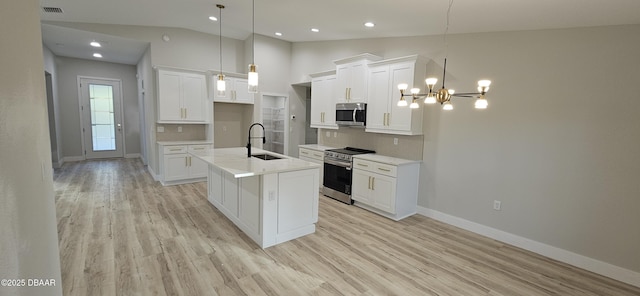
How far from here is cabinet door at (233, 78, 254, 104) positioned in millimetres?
6109

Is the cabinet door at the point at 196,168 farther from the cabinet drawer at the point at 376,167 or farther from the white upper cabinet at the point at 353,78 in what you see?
the cabinet drawer at the point at 376,167

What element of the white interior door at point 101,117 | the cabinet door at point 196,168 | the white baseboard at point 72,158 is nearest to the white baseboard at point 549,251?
the cabinet door at point 196,168

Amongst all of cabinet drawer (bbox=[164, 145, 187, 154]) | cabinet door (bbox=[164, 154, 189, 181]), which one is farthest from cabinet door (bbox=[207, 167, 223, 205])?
cabinet drawer (bbox=[164, 145, 187, 154])

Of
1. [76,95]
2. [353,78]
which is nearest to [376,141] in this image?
[353,78]

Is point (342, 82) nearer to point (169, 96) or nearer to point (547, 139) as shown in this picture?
point (547, 139)

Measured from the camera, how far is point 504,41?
3.37m

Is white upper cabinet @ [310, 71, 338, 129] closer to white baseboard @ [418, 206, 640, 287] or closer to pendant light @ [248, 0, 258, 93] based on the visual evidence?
pendant light @ [248, 0, 258, 93]

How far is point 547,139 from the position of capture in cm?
314

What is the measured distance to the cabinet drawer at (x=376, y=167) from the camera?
4.02 m

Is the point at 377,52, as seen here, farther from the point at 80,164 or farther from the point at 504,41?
the point at 80,164

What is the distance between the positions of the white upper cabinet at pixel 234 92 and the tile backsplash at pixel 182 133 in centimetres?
92

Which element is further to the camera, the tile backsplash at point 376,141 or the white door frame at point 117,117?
the white door frame at point 117,117

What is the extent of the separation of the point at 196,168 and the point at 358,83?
3784 mm

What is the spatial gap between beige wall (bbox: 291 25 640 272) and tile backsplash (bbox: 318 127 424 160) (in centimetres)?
28
